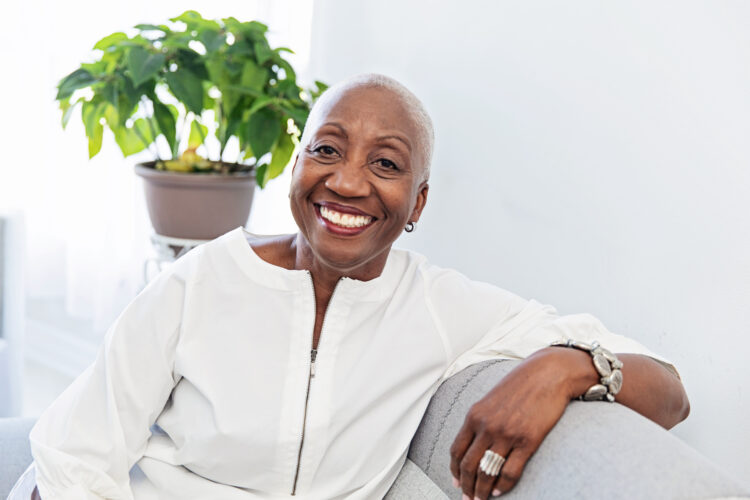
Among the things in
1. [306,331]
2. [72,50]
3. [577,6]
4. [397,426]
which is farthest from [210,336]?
[72,50]

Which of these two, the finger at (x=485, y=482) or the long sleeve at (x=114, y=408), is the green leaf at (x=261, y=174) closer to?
the long sleeve at (x=114, y=408)

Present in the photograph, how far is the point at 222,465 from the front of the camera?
135 cm

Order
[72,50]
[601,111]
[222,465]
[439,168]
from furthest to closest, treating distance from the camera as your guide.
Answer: [72,50] → [439,168] → [601,111] → [222,465]

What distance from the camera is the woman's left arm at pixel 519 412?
3.76 feet

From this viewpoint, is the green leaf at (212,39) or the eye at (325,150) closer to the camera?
the eye at (325,150)

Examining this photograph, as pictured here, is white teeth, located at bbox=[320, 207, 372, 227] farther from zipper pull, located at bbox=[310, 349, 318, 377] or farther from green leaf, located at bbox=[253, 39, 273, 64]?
green leaf, located at bbox=[253, 39, 273, 64]

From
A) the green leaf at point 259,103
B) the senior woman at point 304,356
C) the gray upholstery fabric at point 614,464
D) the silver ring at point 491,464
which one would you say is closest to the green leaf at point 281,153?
the green leaf at point 259,103

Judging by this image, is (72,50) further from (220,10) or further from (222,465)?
(222,465)

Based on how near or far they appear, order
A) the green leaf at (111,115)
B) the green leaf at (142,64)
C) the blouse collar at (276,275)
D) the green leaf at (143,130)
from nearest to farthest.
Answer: the blouse collar at (276,275)
the green leaf at (142,64)
the green leaf at (111,115)
the green leaf at (143,130)

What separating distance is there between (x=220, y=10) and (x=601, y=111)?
1.77m

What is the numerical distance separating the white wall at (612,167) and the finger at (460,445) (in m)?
0.60

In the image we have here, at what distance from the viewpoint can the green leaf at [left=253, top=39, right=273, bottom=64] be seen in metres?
2.22

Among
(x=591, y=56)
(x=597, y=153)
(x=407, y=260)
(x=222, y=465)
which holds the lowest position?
(x=222, y=465)

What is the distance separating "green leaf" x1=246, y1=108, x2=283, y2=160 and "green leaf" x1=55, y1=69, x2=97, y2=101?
420 millimetres
